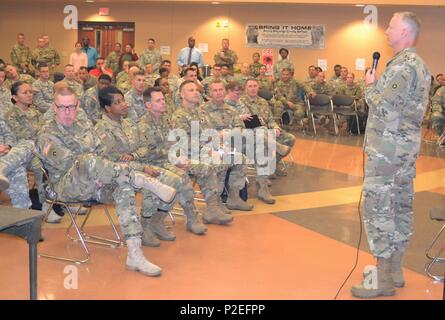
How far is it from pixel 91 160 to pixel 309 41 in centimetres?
1323

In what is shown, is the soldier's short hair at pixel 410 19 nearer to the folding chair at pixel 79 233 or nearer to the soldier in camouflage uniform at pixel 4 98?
the folding chair at pixel 79 233

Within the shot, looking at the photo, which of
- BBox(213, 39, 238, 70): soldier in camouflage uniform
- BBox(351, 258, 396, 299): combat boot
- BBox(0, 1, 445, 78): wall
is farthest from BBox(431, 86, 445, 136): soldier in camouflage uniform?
BBox(351, 258, 396, 299): combat boot

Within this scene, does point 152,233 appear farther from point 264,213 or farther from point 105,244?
point 264,213

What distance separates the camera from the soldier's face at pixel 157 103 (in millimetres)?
5488

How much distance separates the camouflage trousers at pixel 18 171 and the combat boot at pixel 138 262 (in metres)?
1.20

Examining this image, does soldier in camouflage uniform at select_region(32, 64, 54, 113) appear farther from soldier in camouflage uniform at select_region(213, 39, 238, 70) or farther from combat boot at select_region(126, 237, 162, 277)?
soldier in camouflage uniform at select_region(213, 39, 238, 70)

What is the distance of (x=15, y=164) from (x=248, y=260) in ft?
6.54

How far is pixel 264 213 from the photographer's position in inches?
247

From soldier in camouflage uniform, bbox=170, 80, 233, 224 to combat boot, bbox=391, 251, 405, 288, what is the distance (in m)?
1.88

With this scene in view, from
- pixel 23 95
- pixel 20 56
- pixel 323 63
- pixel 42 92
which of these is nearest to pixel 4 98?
pixel 23 95

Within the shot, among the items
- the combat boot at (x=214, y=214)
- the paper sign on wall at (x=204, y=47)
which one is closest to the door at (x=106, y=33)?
the paper sign on wall at (x=204, y=47)

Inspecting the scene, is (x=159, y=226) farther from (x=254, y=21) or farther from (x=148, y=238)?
(x=254, y=21)

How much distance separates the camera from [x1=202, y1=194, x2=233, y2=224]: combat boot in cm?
575

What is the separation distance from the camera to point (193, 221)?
5496 mm
